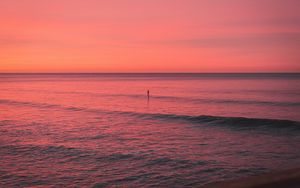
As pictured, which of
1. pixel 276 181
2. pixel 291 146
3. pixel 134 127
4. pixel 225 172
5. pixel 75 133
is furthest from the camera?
pixel 134 127

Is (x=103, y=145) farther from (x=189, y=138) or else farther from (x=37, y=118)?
(x=37, y=118)

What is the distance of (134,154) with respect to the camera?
614 inches

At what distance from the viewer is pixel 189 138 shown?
19.8 metres

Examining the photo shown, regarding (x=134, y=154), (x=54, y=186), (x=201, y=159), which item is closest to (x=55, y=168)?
(x=54, y=186)

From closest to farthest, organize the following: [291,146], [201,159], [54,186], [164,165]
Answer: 1. [54,186]
2. [164,165]
3. [201,159]
4. [291,146]

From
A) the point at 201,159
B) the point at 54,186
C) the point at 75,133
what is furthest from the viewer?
the point at 75,133

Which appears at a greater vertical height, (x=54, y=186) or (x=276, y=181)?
(x=276, y=181)

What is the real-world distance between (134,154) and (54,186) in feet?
17.7

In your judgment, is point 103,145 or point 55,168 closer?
point 55,168

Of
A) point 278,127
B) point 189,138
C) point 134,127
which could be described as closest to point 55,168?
point 189,138

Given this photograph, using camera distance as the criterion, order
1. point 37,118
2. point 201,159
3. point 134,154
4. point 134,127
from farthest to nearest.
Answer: point 37,118 < point 134,127 < point 134,154 < point 201,159

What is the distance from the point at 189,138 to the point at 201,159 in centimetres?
520

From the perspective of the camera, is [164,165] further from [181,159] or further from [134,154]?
[134,154]

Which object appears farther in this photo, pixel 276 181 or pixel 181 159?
pixel 181 159
